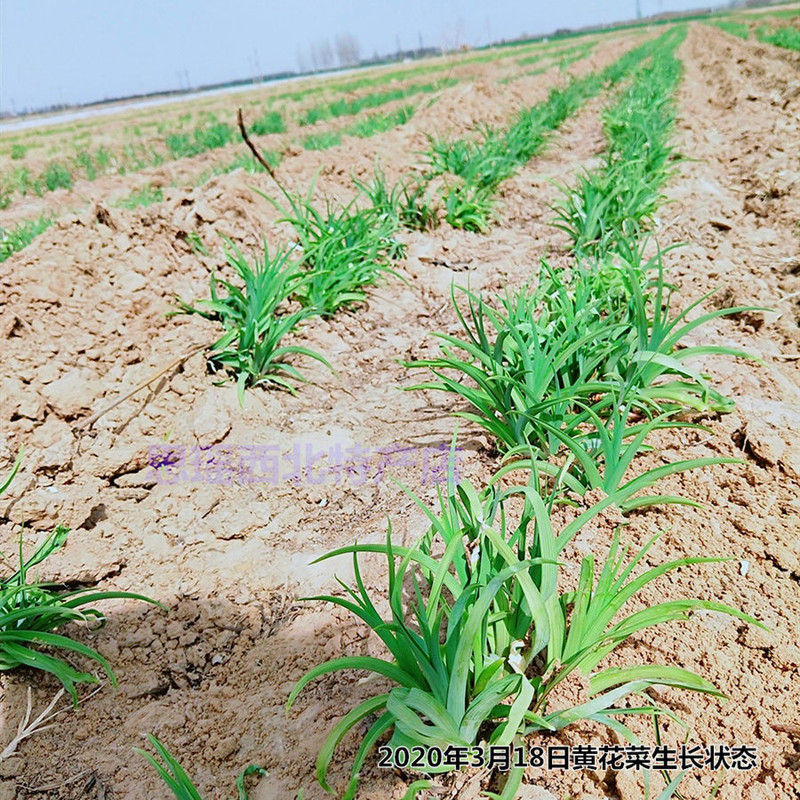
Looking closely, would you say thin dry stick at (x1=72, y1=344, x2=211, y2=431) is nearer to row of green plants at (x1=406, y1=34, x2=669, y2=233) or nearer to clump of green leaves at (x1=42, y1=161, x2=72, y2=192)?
row of green plants at (x1=406, y1=34, x2=669, y2=233)

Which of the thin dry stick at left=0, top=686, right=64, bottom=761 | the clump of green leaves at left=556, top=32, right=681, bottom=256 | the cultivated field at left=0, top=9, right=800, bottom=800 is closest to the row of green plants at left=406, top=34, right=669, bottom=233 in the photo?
the cultivated field at left=0, top=9, right=800, bottom=800

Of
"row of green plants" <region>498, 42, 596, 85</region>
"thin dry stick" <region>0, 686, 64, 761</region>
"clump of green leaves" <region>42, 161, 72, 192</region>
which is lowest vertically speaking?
"thin dry stick" <region>0, 686, 64, 761</region>

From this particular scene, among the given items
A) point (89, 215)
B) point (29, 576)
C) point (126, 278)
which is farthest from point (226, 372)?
point (89, 215)

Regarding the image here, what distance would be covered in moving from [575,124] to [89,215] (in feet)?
24.0

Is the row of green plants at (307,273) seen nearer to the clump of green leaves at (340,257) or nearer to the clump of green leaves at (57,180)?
the clump of green leaves at (340,257)

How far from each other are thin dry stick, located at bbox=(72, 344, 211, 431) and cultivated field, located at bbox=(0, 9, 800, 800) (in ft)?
0.06

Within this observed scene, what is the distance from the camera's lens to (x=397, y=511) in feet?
6.30

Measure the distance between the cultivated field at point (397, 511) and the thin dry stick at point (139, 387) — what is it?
2 cm

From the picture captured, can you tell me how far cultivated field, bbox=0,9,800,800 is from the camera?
3.87 feet

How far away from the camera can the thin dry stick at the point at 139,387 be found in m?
2.23

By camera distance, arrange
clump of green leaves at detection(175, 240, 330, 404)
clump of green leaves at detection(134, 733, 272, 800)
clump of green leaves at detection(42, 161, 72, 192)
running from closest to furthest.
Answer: clump of green leaves at detection(134, 733, 272, 800), clump of green leaves at detection(175, 240, 330, 404), clump of green leaves at detection(42, 161, 72, 192)

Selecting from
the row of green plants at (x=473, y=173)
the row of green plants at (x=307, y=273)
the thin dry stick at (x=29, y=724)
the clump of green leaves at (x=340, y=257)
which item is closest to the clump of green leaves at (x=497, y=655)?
the thin dry stick at (x=29, y=724)

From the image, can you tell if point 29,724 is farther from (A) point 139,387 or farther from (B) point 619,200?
(B) point 619,200

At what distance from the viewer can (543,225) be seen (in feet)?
14.6
